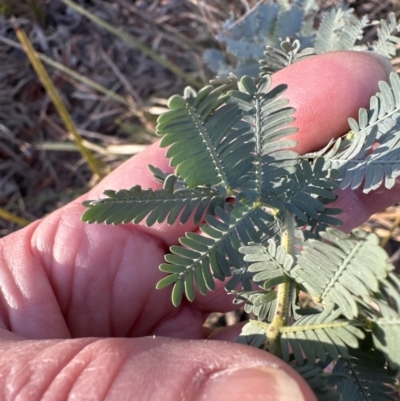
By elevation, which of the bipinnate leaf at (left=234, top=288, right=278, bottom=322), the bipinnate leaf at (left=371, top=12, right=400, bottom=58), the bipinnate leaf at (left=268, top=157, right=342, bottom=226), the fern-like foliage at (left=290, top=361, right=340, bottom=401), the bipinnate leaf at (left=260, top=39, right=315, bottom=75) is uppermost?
the bipinnate leaf at (left=260, top=39, right=315, bottom=75)

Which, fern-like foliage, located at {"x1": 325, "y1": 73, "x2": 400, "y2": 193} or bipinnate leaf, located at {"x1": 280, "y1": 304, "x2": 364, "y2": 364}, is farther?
fern-like foliage, located at {"x1": 325, "y1": 73, "x2": 400, "y2": 193}

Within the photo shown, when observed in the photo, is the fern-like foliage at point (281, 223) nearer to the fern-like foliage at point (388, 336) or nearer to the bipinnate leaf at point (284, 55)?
the fern-like foliage at point (388, 336)

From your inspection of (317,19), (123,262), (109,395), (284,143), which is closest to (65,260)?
(123,262)

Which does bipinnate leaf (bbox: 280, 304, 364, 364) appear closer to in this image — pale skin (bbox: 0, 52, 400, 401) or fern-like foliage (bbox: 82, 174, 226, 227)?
pale skin (bbox: 0, 52, 400, 401)

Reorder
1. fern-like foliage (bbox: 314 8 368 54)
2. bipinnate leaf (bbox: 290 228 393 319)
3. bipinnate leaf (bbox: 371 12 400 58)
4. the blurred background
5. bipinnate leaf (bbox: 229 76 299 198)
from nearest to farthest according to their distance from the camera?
bipinnate leaf (bbox: 290 228 393 319)
bipinnate leaf (bbox: 229 76 299 198)
bipinnate leaf (bbox: 371 12 400 58)
fern-like foliage (bbox: 314 8 368 54)
the blurred background

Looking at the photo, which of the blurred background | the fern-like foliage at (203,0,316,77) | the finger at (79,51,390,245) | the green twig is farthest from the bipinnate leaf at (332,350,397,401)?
the blurred background

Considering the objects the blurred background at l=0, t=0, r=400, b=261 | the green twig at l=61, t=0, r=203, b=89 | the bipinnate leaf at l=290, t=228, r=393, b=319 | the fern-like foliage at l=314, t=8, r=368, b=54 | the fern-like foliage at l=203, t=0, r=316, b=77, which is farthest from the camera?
the blurred background at l=0, t=0, r=400, b=261

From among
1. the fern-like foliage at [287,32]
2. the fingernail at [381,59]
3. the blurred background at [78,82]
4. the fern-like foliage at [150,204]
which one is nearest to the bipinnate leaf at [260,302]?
the fern-like foliage at [150,204]

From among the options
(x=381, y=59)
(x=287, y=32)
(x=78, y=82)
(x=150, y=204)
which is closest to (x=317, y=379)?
(x=150, y=204)
